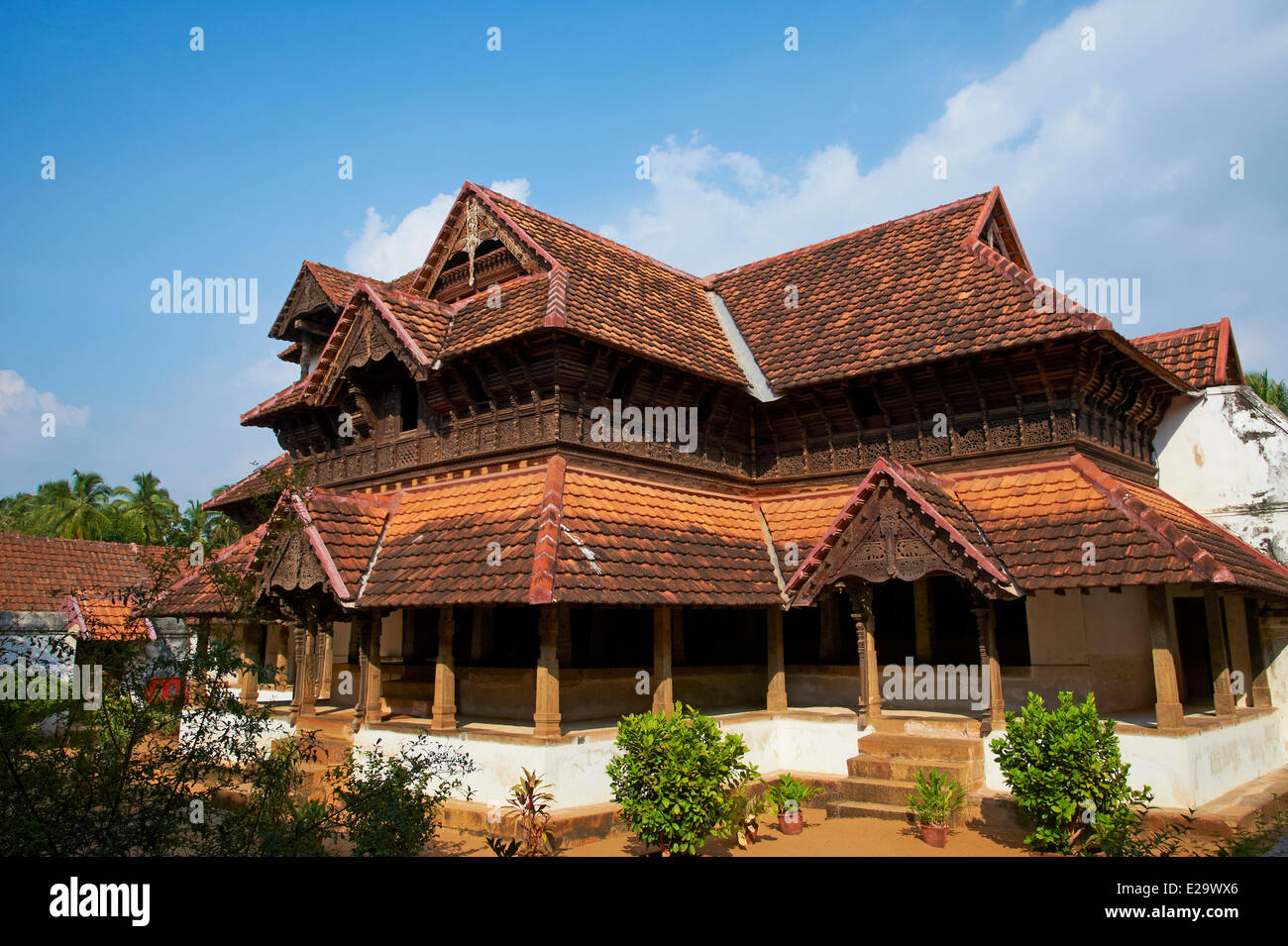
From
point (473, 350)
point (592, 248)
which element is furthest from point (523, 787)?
point (592, 248)

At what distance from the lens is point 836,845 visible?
31.8 feet

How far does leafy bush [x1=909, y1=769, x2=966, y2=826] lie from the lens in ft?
31.6

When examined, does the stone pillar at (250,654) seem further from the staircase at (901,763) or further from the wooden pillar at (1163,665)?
the wooden pillar at (1163,665)

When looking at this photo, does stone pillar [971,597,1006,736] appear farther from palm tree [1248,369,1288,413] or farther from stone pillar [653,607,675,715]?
palm tree [1248,369,1288,413]

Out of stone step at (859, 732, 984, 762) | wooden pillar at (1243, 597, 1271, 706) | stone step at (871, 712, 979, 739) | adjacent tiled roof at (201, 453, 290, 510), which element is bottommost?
stone step at (859, 732, 984, 762)

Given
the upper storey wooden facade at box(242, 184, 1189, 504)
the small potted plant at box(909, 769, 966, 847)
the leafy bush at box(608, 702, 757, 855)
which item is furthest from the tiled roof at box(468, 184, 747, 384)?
the small potted plant at box(909, 769, 966, 847)

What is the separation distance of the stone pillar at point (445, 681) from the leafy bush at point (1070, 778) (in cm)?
641

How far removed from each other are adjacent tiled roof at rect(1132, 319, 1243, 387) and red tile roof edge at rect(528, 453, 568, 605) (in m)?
11.4

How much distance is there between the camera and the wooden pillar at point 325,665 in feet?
50.4

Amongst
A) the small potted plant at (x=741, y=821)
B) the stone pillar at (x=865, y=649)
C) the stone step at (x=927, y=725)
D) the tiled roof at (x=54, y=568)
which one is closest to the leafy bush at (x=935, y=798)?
the stone step at (x=927, y=725)

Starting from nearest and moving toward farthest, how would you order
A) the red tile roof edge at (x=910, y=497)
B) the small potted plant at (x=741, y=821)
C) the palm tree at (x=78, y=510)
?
the small potted plant at (x=741, y=821) < the red tile roof edge at (x=910, y=497) < the palm tree at (x=78, y=510)

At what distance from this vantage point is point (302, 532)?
1145cm

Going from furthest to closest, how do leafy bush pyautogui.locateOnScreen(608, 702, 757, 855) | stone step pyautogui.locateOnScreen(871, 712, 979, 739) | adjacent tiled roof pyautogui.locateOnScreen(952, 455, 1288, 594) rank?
stone step pyautogui.locateOnScreen(871, 712, 979, 739) < adjacent tiled roof pyautogui.locateOnScreen(952, 455, 1288, 594) < leafy bush pyautogui.locateOnScreen(608, 702, 757, 855)
